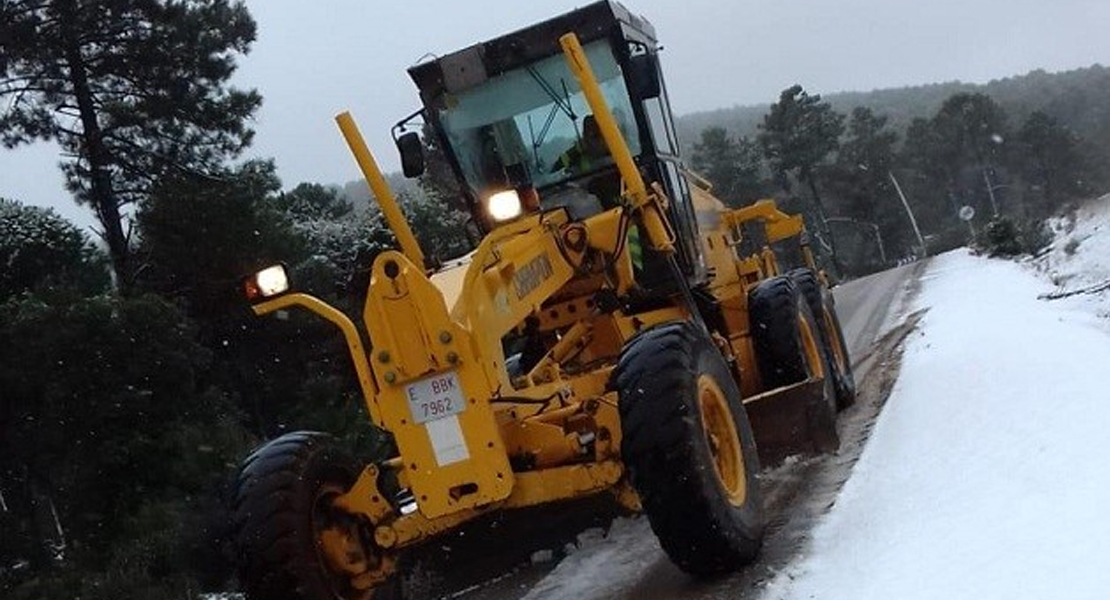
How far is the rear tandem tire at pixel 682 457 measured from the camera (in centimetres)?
505

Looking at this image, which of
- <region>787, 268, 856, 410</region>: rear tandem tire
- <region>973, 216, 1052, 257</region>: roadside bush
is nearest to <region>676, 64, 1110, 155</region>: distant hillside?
<region>973, 216, 1052, 257</region>: roadside bush

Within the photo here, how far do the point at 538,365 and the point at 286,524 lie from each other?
5.54ft

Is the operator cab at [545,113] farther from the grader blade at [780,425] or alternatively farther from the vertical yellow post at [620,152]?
the grader blade at [780,425]

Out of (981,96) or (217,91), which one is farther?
(981,96)

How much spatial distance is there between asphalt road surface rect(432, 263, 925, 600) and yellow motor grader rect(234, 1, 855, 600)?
232 mm

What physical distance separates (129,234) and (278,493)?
14671 mm

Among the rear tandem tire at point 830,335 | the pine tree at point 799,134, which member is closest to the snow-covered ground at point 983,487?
the rear tandem tire at point 830,335

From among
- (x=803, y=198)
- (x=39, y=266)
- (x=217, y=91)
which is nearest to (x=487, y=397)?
(x=39, y=266)

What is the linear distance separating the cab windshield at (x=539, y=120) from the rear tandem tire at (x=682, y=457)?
98.4 inches

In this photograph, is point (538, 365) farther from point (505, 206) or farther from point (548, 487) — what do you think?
point (548, 487)

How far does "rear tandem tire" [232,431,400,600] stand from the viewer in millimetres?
5523

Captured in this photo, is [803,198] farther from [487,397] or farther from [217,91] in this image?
[487,397]

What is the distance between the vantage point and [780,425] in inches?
259

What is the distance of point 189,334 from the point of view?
15344 millimetres
